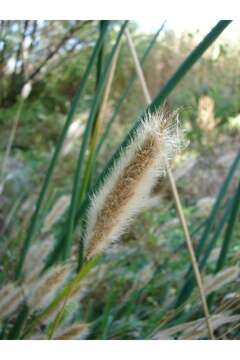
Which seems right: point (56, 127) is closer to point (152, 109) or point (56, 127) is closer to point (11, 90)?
point (11, 90)

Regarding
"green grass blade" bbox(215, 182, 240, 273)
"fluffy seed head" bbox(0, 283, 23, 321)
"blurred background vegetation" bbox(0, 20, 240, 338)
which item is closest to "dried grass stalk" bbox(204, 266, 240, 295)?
"green grass blade" bbox(215, 182, 240, 273)

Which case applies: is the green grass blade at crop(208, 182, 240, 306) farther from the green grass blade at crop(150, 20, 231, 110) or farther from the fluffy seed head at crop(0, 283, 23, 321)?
the fluffy seed head at crop(0, 283, 23, 321)

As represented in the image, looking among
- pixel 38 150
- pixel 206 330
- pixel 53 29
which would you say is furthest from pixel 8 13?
pixel 38 150

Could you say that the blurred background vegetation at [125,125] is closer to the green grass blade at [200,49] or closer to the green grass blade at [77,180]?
the green grass blade at [77,180]

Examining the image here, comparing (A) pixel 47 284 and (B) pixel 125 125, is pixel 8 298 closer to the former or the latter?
(A) pixel 47 284

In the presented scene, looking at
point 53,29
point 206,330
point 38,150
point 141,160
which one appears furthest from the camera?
point 38,150

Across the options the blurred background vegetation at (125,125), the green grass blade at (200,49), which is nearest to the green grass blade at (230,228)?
the blurred background vegetation at (125,125)

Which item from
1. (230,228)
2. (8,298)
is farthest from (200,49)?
(8,298)

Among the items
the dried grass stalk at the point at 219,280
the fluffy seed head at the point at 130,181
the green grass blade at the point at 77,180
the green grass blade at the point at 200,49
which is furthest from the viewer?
the dried grass stalk at the point at 219,280
